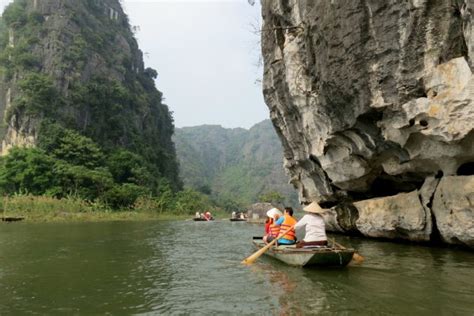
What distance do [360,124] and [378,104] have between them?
3.95 ft

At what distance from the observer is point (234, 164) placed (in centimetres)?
10569

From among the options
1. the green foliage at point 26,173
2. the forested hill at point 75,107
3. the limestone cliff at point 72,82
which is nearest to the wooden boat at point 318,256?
the forested hill at point 75,107

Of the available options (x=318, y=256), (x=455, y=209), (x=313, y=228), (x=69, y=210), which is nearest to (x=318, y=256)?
(x=318, y=256)

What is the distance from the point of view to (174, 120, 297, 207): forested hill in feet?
248

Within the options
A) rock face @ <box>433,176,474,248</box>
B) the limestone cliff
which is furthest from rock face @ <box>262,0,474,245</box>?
the limestone cliff

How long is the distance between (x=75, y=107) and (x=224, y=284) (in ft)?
123

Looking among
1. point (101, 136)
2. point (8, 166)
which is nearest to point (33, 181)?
point (8, 166)

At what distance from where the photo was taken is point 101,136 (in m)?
41.8

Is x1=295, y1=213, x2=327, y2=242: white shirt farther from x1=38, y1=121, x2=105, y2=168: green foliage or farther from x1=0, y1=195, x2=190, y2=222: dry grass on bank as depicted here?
x1=38, y1=121, x2=105, y2=168: green foliage

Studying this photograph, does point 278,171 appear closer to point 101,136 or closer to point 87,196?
point 101,136

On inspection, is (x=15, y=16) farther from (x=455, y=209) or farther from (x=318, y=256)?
(x=455, y=209)

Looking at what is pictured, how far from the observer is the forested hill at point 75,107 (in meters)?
31.9

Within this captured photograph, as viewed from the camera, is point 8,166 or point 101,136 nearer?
point 8,166

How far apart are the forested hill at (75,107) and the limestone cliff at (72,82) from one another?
0.10 metres
